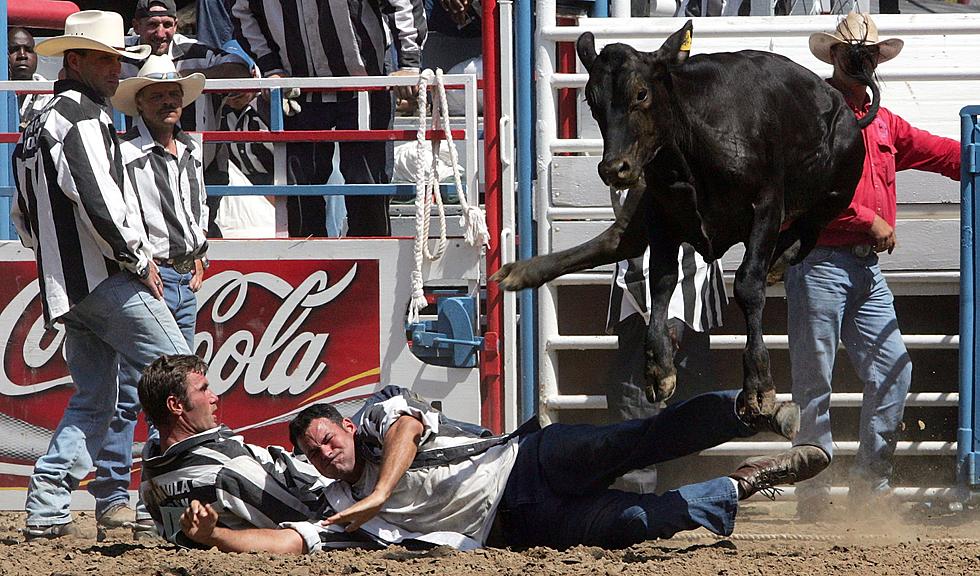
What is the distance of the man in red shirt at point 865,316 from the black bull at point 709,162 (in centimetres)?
127

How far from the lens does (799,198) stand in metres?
4.17

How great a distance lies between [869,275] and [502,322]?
1593mm

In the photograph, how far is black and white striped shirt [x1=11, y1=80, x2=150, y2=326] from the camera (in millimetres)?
5082

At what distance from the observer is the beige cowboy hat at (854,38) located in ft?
16.8

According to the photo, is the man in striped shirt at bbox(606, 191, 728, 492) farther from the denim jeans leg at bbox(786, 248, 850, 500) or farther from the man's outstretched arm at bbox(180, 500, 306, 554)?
the man's outstretched arm at bbox(180, 500, 306, 554)

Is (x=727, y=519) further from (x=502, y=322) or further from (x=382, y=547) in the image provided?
(x=502, y=322)

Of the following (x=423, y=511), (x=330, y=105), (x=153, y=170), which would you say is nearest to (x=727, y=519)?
(x=423, y=511)

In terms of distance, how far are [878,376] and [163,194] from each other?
9.82 ft

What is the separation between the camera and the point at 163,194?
17.9 ft

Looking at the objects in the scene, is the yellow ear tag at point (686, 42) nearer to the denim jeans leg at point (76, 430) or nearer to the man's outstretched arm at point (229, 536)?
the man's outstretched arm at point (229, 536)

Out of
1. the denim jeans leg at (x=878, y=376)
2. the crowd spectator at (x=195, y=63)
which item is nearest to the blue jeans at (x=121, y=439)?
the crowd spectator at (x=195, y=63)

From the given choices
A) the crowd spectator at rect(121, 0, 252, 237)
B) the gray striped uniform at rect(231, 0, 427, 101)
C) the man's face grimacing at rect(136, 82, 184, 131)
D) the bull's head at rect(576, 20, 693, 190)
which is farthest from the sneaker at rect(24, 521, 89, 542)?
the bull's head at rect(576, 20, 693, 190)

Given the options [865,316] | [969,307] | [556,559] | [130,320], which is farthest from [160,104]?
[969,307]

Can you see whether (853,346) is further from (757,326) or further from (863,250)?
(757,326)
